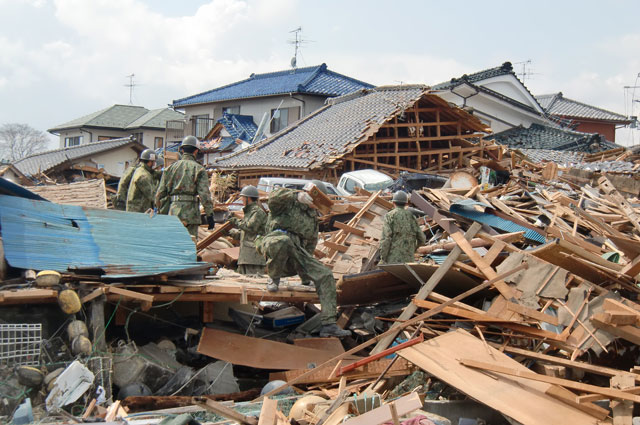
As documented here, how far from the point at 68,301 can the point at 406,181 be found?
37.4 ft

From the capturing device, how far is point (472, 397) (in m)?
5.21

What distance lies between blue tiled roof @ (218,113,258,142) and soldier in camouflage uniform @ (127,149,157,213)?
69.3 feet

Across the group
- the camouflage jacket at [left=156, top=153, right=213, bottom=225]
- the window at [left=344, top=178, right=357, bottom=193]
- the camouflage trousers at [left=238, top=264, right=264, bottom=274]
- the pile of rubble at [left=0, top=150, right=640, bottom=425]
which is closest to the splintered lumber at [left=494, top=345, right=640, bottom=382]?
the pile of rubble at [left=0, top=150, right=640, bottom=425]

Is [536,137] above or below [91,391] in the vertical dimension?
above

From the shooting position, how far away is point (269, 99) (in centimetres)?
3281

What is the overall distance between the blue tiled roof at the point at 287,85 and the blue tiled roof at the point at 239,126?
132cm

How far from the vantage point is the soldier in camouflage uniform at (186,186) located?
9258 mm

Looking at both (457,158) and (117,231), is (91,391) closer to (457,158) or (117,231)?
(117,231)

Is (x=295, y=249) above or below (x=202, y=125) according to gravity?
below

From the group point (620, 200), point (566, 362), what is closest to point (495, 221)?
point (620, 200)

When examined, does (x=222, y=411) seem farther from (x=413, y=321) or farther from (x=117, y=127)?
(x=117, y=127)

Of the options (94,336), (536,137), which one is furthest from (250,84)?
(94,336)

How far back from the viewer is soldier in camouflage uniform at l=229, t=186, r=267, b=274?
373 inches

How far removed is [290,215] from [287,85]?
25417mm
